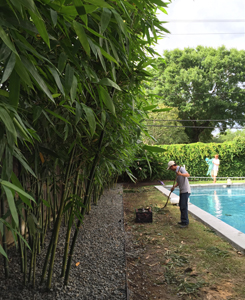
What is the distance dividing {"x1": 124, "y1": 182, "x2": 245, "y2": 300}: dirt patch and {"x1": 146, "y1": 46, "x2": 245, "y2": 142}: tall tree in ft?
59.4

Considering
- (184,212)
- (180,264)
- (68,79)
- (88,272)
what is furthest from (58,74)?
(184,212)

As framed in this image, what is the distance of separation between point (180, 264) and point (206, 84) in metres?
20.4

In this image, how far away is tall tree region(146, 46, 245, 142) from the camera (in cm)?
2117

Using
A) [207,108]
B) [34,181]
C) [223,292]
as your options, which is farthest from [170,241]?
[207,108]

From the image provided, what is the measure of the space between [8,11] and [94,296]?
6.55ft

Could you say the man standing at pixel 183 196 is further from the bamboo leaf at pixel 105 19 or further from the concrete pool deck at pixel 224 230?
the bamboo leaf at pixel 105 19

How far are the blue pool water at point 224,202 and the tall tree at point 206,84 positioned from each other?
11.2 m

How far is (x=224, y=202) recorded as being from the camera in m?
8.45

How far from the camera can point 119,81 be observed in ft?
5.53

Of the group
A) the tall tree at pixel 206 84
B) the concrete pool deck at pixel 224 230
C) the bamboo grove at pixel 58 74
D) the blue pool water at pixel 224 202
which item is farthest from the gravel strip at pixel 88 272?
the tall tree at pixel 206 84

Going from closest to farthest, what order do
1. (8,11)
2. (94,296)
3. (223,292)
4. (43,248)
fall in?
(8,11) → (94,296) → (223,292) → (43,248)

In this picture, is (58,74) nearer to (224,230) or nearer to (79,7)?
(79,7)

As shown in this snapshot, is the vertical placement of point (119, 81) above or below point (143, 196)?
above

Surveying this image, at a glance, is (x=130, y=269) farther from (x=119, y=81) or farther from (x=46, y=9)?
(x=46, y=9)
